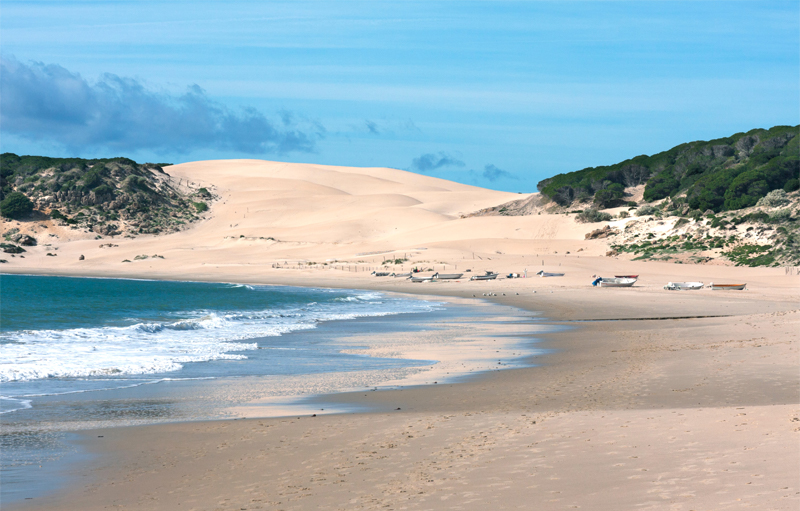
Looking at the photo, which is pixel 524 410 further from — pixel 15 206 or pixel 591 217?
pixel 15 206

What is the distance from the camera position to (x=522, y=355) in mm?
18406

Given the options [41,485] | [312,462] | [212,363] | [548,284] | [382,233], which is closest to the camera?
[41,485]

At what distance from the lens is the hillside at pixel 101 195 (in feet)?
344

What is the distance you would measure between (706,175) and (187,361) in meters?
75.9

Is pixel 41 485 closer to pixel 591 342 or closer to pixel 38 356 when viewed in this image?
pixel 38 356

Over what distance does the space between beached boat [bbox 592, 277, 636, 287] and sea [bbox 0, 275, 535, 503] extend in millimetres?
11837

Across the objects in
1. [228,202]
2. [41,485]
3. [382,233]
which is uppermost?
[228,202]

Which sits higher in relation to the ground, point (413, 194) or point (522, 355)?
point (413, 194)

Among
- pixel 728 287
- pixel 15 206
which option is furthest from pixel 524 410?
pixel 15 206

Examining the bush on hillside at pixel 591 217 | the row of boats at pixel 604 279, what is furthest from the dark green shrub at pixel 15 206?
the bush on hillside at pixel 591 217

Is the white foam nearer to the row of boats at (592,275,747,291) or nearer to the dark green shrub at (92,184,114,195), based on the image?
the row of boats at (592,275,747,291)

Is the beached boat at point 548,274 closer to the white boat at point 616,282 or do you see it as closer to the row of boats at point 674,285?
the row of boats at point 674,285

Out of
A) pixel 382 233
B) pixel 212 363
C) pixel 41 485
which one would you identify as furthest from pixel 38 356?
pixel 382 233

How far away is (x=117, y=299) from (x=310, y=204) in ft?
286
